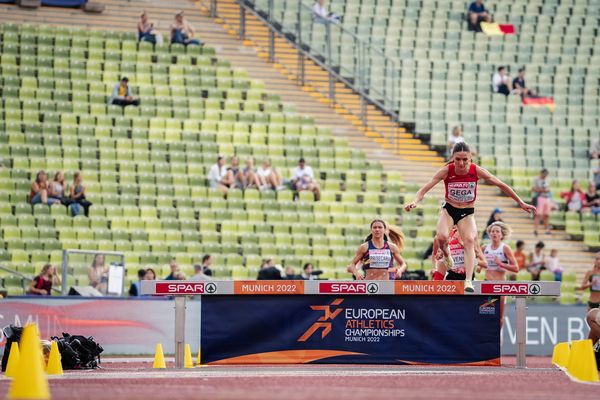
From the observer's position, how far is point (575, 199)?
32.5m

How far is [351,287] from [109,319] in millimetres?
8163

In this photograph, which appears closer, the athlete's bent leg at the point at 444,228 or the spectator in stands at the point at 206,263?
the athlete's bent leg at the point at 444,228

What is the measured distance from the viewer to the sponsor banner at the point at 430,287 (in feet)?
56.0

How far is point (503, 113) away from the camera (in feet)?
116

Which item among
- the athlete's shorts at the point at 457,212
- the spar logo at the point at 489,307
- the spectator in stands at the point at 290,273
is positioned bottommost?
the spectator in stands at the point at 290,273

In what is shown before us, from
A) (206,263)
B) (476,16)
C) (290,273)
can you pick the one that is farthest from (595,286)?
(476,16)

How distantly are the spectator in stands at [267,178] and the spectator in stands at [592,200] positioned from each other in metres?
8.00

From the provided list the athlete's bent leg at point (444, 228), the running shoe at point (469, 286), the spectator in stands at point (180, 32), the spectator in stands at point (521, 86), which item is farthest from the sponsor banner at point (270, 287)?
the spectator in stands at point (521, 86)

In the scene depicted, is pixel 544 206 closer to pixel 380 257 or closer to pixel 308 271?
pixel 308 271

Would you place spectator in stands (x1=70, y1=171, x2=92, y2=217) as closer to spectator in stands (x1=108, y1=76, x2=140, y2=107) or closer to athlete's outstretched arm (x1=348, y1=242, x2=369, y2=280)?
spectator in stands (x1=108, y1=76, x2=140, y2=107)

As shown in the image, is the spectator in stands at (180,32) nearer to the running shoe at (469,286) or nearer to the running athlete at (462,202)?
the running athlete at (462,202)

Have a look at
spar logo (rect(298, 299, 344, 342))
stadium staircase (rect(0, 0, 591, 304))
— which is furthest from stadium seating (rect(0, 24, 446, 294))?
spar logo (rect(298, 299, 344, 342))

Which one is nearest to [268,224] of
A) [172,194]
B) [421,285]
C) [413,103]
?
[172,194]

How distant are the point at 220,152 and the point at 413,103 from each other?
6459 mm
